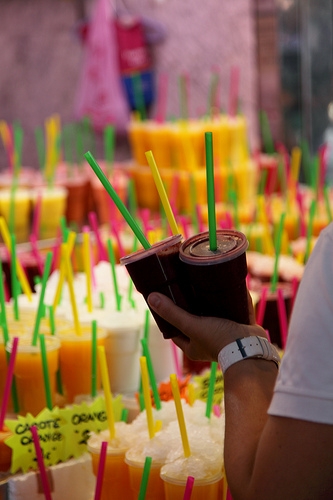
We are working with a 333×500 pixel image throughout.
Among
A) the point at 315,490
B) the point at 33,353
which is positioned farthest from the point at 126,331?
the point at 315,490

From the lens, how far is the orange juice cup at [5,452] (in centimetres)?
163

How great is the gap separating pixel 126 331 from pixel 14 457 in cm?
42

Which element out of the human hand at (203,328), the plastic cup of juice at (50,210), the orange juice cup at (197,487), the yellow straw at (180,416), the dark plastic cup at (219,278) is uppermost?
the dark plastic cup at (219,278)

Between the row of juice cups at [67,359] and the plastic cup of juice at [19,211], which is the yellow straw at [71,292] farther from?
the plastic cup of juice at [19,211]

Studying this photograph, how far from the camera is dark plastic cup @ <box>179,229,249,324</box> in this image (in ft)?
3.84

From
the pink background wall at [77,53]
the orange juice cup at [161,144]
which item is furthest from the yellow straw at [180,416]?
the pink background wall at [77,53]

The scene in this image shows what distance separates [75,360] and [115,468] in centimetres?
36

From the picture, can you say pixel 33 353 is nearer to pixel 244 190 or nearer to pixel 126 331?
pixel 126 331

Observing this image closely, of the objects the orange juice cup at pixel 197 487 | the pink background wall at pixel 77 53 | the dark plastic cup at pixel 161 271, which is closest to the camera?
the dark plastic cup at pixel 161 271

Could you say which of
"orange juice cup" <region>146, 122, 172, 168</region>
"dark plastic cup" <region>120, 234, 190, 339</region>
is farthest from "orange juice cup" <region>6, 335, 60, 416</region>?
"orange juice cup" <region>146, 122, 172, 168</region>

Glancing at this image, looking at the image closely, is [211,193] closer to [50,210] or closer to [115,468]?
[115,468]

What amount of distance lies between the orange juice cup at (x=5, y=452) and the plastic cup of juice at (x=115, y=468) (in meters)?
0.20

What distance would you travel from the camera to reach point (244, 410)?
1141 mm

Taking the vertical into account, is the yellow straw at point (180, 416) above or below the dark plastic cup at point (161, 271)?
below
